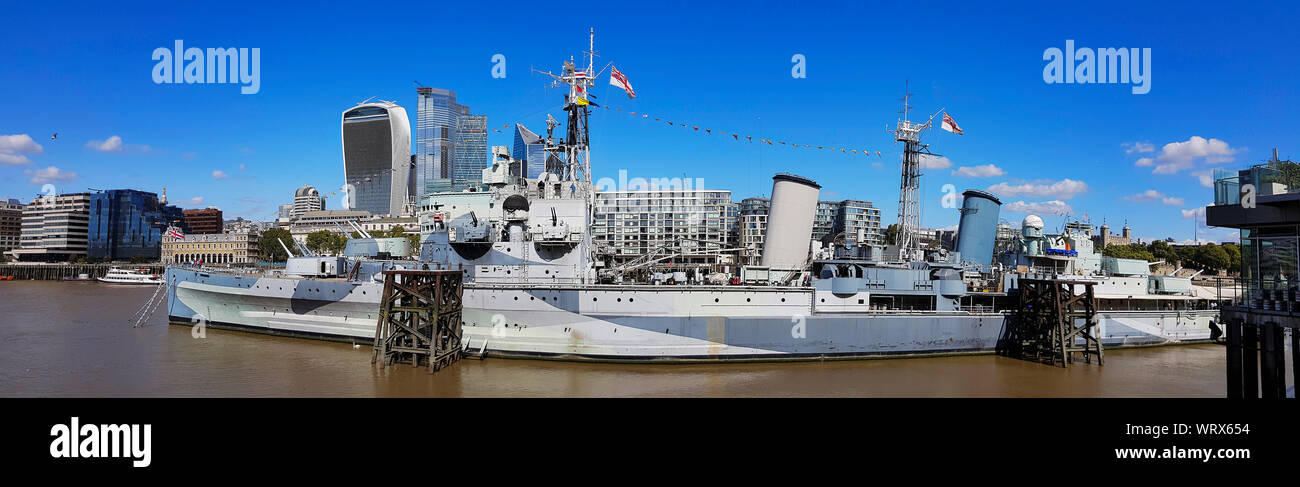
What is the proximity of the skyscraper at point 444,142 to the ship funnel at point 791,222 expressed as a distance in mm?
126280

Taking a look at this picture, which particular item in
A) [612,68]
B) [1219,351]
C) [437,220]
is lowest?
[1219,351]

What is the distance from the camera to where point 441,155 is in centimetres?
14688

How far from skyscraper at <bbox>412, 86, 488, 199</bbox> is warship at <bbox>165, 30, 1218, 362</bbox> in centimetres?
12274

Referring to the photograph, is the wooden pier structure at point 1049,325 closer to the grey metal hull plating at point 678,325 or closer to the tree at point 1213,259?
the grey metal hull plating at point 678,325

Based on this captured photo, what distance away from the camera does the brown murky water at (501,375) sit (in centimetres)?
1609

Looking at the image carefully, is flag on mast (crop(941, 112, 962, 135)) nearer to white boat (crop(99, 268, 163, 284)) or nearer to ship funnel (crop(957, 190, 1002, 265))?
ship funnel (crop(957, 190, 1002, 265))

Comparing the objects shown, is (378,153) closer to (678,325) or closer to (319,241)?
(319,241)

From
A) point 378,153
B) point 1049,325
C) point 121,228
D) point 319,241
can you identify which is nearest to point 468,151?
point 378,153

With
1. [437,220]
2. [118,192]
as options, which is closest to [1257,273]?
[437,220]

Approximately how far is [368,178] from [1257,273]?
135 meters

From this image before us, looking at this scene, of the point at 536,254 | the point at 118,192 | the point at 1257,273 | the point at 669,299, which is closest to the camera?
the point at 1257,273

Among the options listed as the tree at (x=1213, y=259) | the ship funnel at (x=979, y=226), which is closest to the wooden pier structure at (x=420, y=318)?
the ship funnel at (x=979, y=226)

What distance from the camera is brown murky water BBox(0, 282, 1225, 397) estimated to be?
52.8ft
